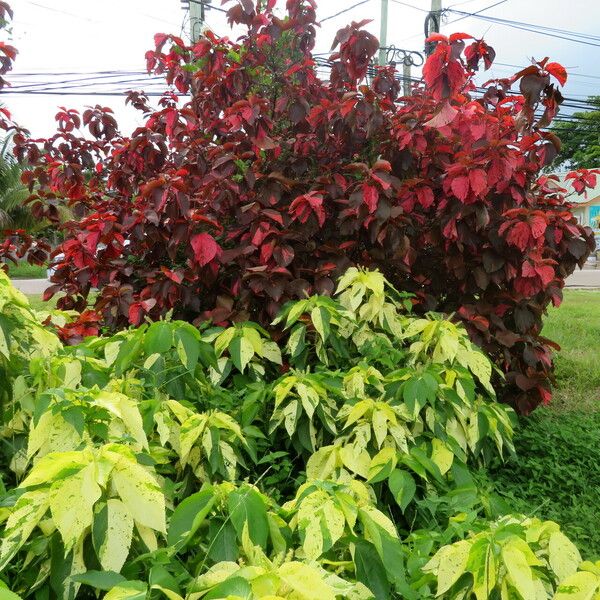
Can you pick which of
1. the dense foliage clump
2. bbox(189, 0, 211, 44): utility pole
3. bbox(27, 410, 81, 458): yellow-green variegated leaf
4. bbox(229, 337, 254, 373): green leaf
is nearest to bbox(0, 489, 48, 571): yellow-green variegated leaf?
the dense foliage clump

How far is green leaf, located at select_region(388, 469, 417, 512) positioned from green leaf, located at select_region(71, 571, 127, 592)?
0.78 meters

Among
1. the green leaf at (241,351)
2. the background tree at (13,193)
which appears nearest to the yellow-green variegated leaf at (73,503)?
the green leaf at (241,351)

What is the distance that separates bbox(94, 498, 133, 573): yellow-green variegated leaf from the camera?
1.01 m

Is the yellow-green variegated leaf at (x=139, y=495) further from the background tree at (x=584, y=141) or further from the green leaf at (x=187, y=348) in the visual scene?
→ the background tree at (x=584, y=141)

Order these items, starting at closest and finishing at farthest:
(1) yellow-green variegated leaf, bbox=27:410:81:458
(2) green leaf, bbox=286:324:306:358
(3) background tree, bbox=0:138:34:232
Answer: (1) yellow-green variegated leaf, bbox=27:410:81:458 → (2) green leaf, bbox=286:324:306:358 → (3) background tree, bbox=0:138:34:232

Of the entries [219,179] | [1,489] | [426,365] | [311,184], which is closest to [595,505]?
[426,365]

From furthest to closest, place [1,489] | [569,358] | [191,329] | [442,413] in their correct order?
[569,358], [442,413], [191,329], [1,489]

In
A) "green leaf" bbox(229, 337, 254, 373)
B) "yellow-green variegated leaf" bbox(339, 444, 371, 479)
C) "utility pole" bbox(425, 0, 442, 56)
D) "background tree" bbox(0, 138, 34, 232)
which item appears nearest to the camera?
"yellow-green variegated leaf" bbox(339, 444, 371, 479)

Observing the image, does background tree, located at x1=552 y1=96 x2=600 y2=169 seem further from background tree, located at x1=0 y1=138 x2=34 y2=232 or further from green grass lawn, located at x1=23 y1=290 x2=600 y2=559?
green grass lawn, located at x1=23 y1=290 x2=600 y2=559

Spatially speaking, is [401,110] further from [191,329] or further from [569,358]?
[569,358]

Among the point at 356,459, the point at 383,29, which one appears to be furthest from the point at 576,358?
the point at 383,29

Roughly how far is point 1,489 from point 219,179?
5.04 ft

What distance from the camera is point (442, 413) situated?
81.4 inches

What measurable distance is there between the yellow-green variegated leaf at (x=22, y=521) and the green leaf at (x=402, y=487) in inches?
33.0
